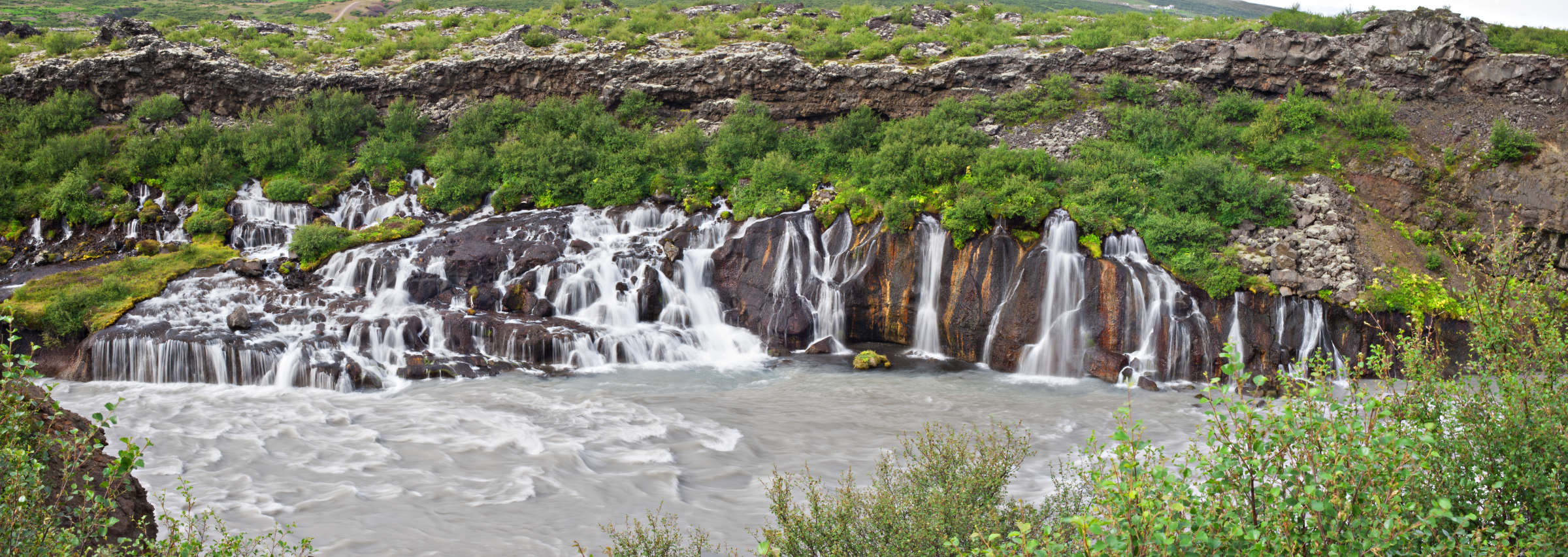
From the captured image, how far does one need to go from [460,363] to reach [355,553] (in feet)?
27.2

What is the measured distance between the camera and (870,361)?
17.6m

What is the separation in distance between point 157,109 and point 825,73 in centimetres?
2193

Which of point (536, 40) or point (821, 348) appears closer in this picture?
point (821, 348)

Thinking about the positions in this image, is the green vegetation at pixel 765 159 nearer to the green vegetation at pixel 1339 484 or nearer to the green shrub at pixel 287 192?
the green shrub at pixel 287 192

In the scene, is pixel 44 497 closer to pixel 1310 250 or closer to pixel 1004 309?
pixel 1004 309

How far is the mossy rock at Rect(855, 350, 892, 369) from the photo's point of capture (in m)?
17.6

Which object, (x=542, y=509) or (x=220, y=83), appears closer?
(x=542, y=509)

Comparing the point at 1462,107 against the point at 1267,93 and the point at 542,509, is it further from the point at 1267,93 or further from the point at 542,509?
the point at 542,509

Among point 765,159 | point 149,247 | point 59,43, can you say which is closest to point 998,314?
point 765,159

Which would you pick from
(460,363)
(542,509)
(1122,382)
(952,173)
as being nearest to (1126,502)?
(542,509)

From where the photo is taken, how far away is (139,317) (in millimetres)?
16859

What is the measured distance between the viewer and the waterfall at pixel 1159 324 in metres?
16.7

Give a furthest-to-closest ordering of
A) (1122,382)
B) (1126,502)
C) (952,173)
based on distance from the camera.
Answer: (952,173) < (1122,382) < (1126,502)

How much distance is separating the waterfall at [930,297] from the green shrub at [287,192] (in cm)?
1815
